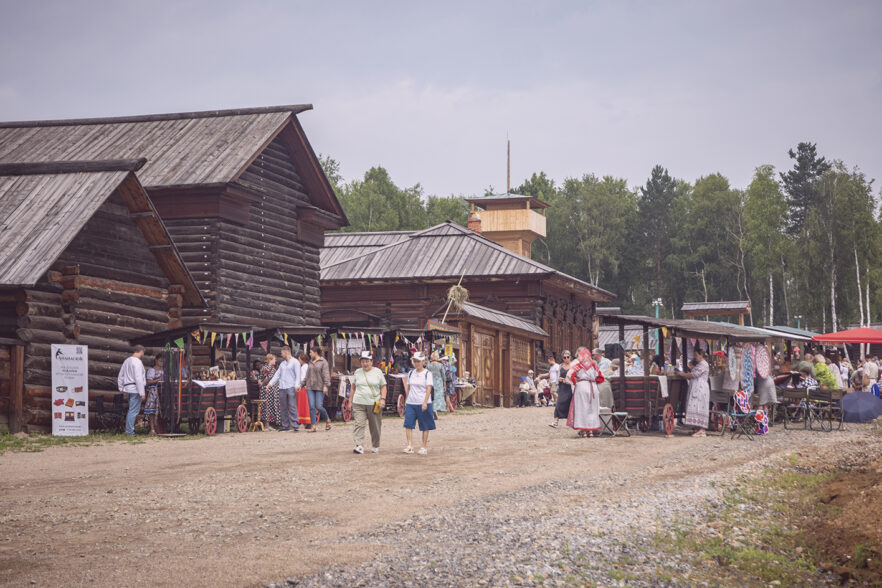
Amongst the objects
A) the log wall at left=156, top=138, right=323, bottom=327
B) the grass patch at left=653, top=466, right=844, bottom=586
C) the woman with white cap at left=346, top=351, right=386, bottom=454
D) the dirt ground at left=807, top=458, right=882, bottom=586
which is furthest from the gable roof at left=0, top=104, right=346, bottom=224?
the dirt ground at left=807, top=458, right=882, bottom=586

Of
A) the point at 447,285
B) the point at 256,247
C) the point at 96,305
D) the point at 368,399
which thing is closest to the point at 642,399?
the point at 368,399

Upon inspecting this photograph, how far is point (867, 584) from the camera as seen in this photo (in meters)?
8.31

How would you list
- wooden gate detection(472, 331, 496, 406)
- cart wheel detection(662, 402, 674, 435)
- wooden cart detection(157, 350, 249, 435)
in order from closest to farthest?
wooden cart detection(157, 350, 249, 435) → cart wheel detection(662, 402, 674, 435) → wooden gate detection(472, 331, 496, 406)

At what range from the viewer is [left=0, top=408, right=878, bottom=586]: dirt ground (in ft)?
24.5

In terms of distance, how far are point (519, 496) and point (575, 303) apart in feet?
126

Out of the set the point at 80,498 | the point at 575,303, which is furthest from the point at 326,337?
the point at 575,303

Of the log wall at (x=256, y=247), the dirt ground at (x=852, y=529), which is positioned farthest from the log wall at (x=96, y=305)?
the dirt ground at (x=852, y=529)

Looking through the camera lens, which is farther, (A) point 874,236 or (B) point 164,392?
(A) point 874,236

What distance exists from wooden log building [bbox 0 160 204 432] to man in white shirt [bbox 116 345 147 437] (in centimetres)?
141

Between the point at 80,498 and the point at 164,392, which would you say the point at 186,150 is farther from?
the point at 80,498

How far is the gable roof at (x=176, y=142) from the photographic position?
2659 centimetres

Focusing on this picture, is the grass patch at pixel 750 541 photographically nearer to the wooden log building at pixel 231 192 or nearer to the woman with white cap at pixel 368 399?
the woman with white cap at pixel 368 399

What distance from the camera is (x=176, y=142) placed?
28.6m

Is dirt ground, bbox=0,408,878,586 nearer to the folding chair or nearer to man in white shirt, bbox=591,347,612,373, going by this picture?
the folding chair
